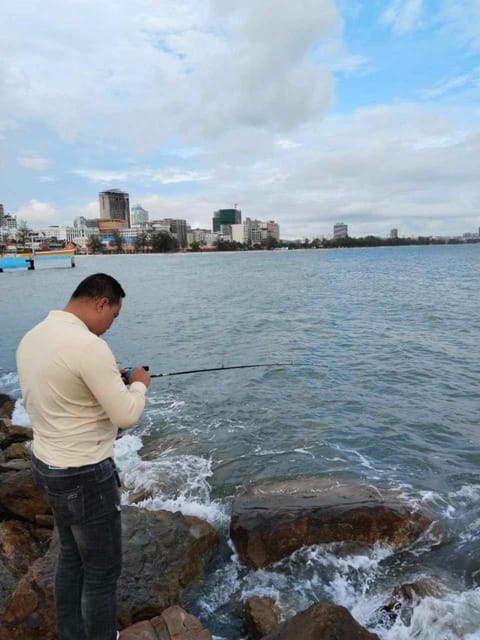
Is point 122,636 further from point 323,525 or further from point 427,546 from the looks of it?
point 427,546

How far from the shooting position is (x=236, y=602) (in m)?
5.25

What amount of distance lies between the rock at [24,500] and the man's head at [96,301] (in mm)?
4364

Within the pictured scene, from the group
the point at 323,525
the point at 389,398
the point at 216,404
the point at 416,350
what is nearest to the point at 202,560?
the point at 323,525

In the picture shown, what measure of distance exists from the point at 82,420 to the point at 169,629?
2423 mm

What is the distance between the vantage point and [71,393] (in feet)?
9.53

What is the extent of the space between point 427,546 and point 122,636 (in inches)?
166

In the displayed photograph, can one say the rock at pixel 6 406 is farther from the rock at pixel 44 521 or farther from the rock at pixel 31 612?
the rock at pixel 31 612

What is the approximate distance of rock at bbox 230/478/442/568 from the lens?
5953 millimetres

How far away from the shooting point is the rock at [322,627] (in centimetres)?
381

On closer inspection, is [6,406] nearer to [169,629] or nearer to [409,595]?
[169,629]

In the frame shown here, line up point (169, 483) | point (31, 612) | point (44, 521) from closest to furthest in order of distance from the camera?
point (31, 612), point (44, 521), point (169, 483)

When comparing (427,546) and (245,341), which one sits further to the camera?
(245,341)

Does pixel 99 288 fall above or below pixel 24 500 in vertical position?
above

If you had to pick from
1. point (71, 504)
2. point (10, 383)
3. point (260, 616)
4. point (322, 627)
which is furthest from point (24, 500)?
point (10, 383)
